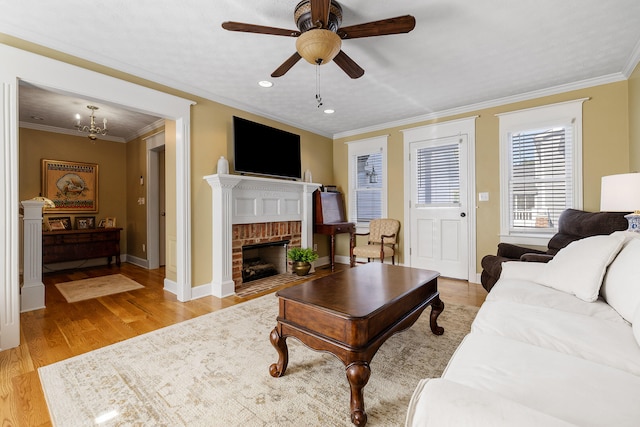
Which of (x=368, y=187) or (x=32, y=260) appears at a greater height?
(x=368, y=187)

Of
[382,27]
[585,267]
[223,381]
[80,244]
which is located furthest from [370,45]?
[80,244]

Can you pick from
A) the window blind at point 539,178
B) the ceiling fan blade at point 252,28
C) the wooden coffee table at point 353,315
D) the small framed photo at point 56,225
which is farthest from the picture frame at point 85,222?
the window blind at point 539,178

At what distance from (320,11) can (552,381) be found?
2.05 meters

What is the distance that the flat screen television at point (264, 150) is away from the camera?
382 centimetres

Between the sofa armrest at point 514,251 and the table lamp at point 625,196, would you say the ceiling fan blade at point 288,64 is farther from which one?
the sofa armrest at point 514,251

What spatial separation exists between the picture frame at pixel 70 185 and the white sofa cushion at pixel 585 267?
6.47 meters

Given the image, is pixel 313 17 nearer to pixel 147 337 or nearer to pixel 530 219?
pixel 147 337

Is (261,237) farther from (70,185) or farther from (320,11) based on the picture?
(70,185)

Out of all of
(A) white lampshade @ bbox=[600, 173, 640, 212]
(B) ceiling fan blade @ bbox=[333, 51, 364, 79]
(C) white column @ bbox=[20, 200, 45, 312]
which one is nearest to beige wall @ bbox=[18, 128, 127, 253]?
(C) white column @ bbox=[20, 200, 45, 312]

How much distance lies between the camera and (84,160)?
16.9ft

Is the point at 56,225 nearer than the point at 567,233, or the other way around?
the point at 567,233

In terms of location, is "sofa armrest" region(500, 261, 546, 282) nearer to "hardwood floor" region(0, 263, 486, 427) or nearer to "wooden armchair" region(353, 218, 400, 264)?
"hardwood floor" region(0, 263, 486, 427)

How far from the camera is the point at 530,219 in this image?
12.1ft

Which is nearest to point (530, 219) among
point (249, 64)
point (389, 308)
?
point (389, 308)
